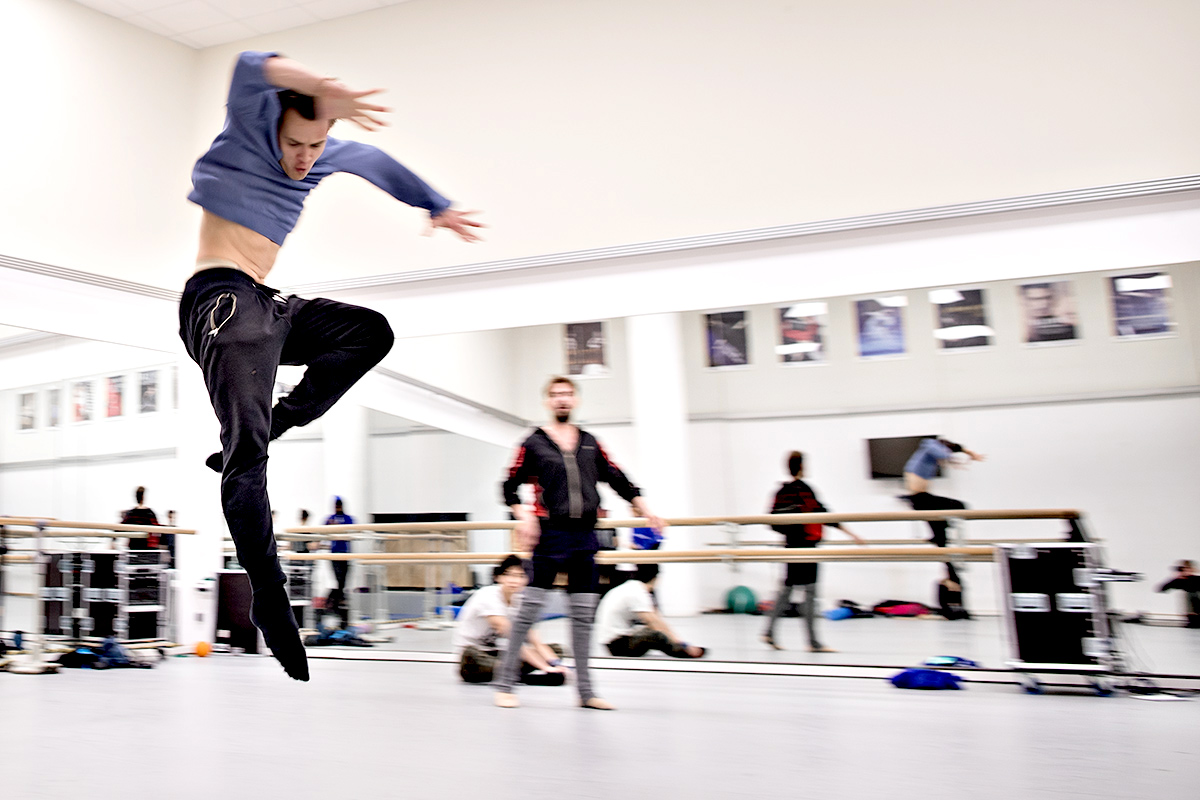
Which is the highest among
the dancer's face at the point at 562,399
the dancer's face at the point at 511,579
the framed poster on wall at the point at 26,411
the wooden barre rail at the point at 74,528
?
the framed poster on wall at the point at 26,411

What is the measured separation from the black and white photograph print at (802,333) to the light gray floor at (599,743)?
2519mm

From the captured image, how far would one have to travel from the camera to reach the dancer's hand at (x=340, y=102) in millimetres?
1938

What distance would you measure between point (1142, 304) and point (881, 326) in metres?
1.72

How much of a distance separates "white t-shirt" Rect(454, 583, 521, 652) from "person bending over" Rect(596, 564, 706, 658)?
0.92 metres

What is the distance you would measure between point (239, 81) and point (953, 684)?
4.89m

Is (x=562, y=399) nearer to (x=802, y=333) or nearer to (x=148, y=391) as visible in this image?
(x=802, y=333)

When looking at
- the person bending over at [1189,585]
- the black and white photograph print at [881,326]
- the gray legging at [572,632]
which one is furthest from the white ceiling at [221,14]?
the person bending over at [1189,585]

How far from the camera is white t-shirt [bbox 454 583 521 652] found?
596cm

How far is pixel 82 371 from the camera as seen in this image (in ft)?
26.7

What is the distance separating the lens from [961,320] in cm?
671

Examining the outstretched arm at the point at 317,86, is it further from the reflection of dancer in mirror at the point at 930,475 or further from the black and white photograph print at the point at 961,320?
the black and white photograph print at the point at 961,320

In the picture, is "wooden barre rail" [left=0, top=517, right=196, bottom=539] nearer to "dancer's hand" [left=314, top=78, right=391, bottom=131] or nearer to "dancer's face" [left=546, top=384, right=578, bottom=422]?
"dancer's face" [left=546, top=384, right=578, bottom=422]

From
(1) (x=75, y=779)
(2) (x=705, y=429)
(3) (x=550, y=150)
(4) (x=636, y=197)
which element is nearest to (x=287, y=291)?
(3) (x=550, y=150)

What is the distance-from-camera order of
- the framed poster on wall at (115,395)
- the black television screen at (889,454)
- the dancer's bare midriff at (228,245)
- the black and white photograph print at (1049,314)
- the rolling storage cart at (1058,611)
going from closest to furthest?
the dancer's bare midriff at (228,245), the rolling storage cart at (1058,611), the black and white photograph print at (1049,314), the black television screen at (889,454), the framed poster on wall at (115,395)
